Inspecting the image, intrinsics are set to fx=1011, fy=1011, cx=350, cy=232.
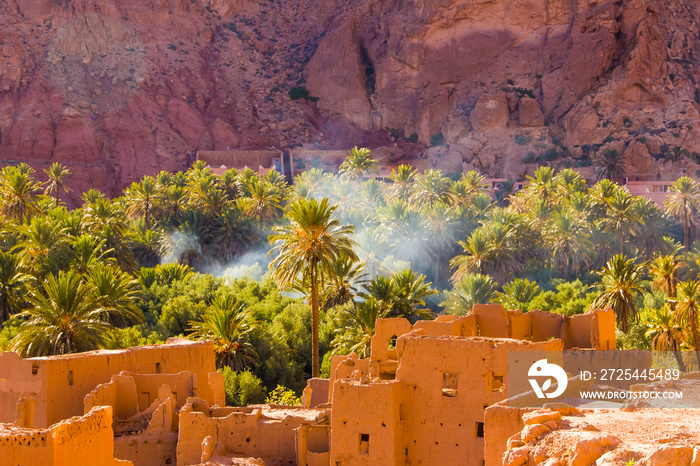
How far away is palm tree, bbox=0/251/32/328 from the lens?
141 ft

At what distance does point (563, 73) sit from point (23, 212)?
51.6 m

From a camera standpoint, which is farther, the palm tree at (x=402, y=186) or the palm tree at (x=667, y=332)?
the palm tree at (x=402, y=186)

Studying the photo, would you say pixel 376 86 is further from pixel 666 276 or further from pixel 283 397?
pixel 283 397

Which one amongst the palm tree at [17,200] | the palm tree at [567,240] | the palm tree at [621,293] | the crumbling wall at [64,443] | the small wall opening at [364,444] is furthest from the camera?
the palm tree at [567,240]

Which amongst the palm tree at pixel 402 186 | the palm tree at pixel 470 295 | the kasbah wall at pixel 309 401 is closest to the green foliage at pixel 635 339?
→ the palm tree at pixel 470 295

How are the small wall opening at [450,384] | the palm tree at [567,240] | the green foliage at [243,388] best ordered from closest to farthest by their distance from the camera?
the small wall opening at [450,384] → the green foliage at [243,388] → the palm tree at [567,240]

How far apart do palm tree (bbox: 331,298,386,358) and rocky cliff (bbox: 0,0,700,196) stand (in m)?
47.7

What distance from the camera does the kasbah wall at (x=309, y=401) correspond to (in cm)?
2302

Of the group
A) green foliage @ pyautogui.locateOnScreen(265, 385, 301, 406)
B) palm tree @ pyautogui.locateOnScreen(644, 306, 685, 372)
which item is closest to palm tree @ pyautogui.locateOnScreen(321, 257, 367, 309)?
green foliage @ pyautogui.locateOnScreen(265, 385, 301, 406)

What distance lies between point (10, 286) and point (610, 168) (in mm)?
50295

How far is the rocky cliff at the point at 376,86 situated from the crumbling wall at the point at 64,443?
67.4 meters

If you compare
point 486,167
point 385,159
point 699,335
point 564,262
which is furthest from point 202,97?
point 699,335

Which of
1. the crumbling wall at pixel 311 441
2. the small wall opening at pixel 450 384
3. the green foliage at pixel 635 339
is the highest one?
the green foliage at pixel 635 339

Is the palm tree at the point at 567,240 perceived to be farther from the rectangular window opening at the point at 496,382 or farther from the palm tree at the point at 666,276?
the rectangular window opening at the point at 496,382
